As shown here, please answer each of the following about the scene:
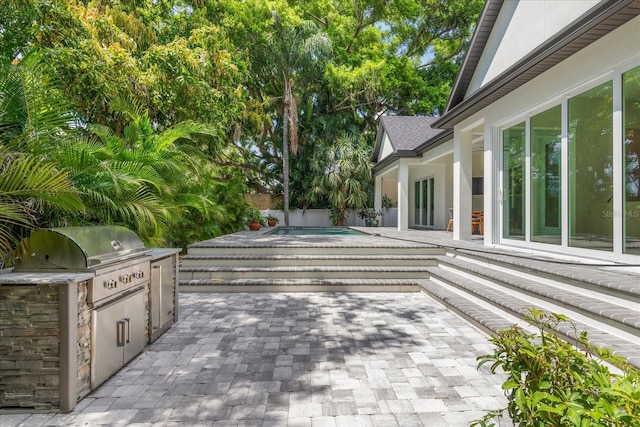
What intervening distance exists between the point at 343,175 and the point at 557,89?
1215cm

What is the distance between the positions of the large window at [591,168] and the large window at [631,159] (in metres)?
0.22

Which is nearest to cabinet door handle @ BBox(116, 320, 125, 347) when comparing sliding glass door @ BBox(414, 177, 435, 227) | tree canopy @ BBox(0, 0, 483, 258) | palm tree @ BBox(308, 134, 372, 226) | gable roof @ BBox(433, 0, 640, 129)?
tree canopy @ BBox(0, 0, 483, 258)

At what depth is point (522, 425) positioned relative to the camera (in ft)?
4.33

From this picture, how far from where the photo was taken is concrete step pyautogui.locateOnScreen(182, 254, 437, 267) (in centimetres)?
698

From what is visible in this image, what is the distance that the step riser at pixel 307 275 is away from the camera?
6621 mm

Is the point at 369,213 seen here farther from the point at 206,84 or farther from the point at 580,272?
the point at 580,272

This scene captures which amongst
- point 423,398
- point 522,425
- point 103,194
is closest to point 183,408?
point 423,398

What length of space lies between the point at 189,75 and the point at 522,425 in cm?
789

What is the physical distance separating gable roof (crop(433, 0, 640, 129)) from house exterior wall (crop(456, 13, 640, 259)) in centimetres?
12

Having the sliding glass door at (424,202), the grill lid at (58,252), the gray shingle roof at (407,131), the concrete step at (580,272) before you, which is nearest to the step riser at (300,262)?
the concrete step at (580,272)

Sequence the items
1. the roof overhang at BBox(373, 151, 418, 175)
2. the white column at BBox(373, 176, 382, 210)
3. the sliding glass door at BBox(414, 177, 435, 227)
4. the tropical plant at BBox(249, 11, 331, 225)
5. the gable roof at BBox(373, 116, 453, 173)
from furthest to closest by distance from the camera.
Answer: the white column at BBox(373, 176, 382, 210) → the tropical plant at BBox(249, 11, 331, 225) → the sliding glass door at BBox(414, 177, 435, 227) → the roof overhang at BBox(373, 151, 418, 175) → the gable roof at BBox(373, 116, 453, 173)

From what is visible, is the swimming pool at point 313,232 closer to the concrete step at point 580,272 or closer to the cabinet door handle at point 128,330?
the concrete step at point 580,272

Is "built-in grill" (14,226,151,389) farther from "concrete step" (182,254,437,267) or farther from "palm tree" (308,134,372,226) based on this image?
"palm tree" (308,134,372,226)

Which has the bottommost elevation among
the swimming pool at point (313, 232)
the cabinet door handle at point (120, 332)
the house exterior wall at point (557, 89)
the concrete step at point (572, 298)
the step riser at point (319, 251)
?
the cabinet door handle at point (120, 332)
